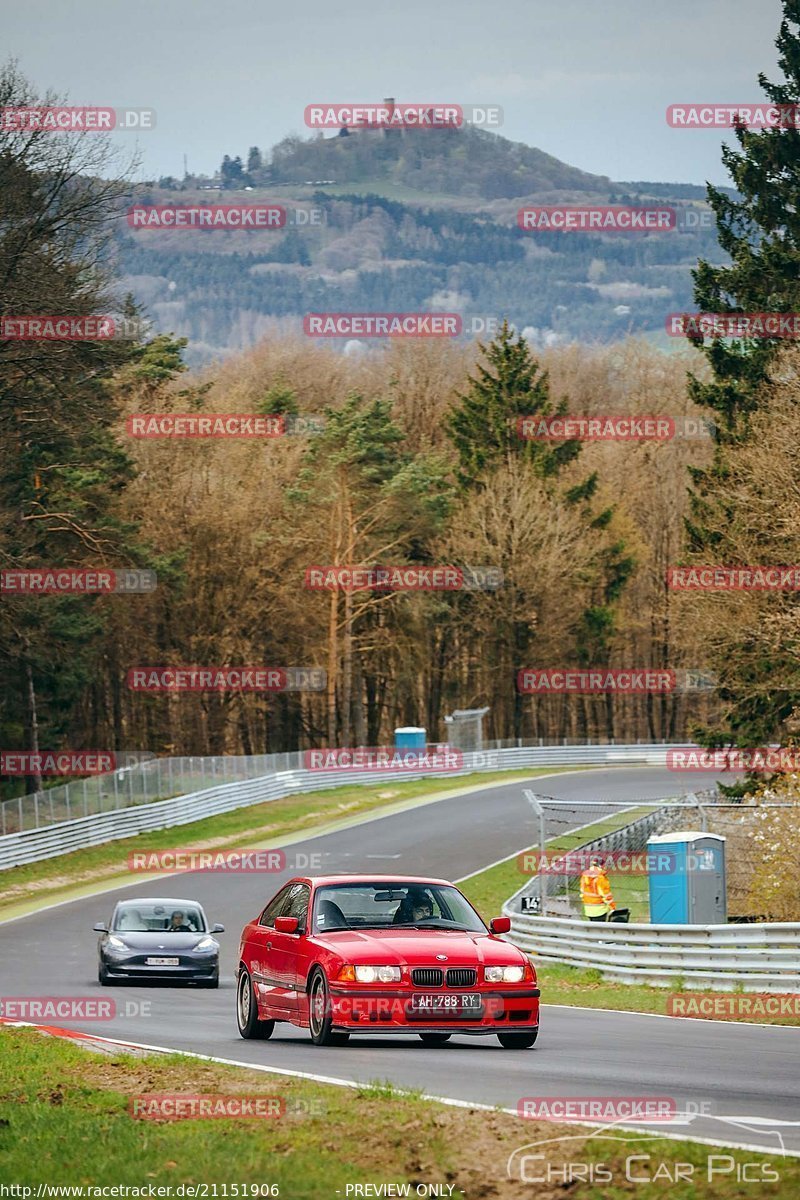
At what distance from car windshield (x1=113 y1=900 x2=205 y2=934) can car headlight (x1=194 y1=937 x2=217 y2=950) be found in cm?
44

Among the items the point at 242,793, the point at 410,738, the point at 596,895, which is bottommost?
the point at 242,793

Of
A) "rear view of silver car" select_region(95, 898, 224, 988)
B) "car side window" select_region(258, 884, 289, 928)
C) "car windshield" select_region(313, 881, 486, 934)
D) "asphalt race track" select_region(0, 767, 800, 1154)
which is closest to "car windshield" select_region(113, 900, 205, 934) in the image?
"rear view of silver car" select_region(95, 898, 224, 988)

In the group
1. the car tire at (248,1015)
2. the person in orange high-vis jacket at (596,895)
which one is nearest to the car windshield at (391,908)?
the car tire at (248,1015)

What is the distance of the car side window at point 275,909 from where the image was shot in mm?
15469

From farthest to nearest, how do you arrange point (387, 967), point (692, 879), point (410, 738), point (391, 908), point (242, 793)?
point (410, 738), point (242, 793), point (692, 879), point (391, 908), point (387, 967)

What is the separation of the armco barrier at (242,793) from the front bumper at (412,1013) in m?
33.0

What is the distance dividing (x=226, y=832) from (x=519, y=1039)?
39.6 metres

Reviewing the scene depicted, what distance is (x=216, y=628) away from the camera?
2798 inches

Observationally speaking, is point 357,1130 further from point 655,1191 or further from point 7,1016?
point 7,1016

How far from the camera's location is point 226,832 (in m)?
52.8

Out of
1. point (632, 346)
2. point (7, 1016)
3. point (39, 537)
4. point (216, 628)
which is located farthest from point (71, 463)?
point (632, 346)

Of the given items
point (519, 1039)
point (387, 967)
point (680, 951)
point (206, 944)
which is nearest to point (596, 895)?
point (680, 951)

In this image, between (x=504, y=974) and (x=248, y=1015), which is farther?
(x=248, y=1015)

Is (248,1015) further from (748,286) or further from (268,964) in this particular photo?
(748,286)
